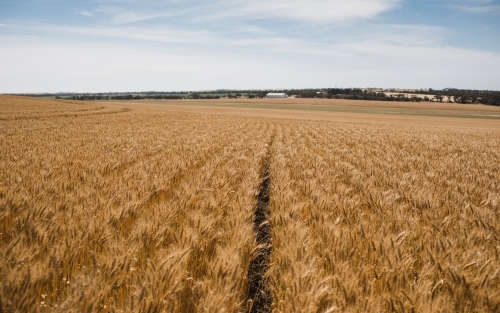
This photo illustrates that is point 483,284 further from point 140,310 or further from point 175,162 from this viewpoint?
point 175,162

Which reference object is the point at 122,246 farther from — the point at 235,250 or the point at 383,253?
the point at 383,253

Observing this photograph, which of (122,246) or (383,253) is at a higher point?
(122,246)

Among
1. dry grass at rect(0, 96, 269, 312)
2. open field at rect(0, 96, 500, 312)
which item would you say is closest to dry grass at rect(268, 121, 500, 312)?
open field at rect(0, 96, 500, 312)

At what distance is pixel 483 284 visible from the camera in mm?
2141

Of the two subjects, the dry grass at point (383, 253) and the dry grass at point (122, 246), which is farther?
the dry grass at point (383, 253)

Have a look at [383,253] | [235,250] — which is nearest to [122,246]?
[235,250]

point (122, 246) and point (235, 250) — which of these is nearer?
point (122, 246)

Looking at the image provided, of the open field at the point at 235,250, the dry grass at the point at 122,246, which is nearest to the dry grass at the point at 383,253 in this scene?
the open field at the point at 235,250

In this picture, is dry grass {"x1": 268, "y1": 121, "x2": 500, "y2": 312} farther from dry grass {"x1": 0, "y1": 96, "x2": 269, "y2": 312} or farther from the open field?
dry grass {"x1": 0, "y1": 96, "x2": 269, "y2": 312}

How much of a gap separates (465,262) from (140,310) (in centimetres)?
239

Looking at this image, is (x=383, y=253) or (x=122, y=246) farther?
(x=383, y=253)

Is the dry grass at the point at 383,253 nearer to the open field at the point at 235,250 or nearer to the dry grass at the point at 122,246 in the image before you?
the open field at the point at 235,250

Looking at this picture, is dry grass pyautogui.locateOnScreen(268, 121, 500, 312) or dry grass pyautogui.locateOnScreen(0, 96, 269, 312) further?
dry grass pyautogui.locateOnScreen(268, 121, 500, 312)

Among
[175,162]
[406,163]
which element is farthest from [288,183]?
[406,163]
